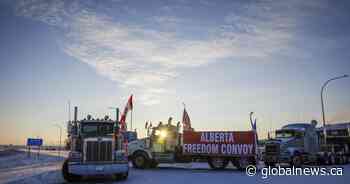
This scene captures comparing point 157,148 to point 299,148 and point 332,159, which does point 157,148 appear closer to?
point 299,148

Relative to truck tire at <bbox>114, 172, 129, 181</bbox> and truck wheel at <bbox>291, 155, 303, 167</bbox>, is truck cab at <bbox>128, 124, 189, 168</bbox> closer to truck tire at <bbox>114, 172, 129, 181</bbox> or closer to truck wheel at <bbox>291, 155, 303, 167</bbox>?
truck tire at <bbox>114, 172, 129, 181</bbox>

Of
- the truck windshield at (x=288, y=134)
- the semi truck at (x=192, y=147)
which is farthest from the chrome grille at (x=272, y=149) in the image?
the semi truck at (x=192, y=147)

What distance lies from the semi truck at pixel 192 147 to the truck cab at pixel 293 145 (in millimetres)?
2897

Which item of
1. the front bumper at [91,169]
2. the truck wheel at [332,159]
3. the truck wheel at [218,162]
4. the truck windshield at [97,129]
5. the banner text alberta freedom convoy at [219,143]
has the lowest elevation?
the truck wheel at [332,159]

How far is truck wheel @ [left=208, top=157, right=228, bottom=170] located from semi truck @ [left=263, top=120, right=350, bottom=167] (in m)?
3.68

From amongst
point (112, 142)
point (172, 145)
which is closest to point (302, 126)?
point (172, 145)

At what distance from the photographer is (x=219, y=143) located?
22.0 meters

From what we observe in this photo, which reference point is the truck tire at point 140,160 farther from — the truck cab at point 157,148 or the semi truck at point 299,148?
the semi truck at point 299,148

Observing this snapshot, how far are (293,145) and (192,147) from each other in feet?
25.2

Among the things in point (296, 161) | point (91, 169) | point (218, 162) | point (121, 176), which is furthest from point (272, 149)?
point (91, 169)

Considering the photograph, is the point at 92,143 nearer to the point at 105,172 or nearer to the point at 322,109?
the point at 105,172

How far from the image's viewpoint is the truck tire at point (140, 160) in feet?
74.5

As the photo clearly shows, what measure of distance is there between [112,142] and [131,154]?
8245 millimetres

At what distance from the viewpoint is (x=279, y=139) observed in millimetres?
24594
